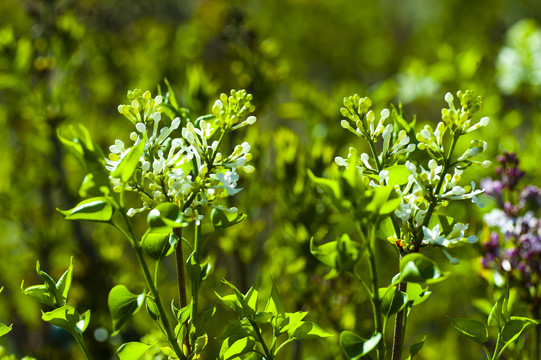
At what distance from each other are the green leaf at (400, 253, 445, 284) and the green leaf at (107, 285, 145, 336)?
0.22m

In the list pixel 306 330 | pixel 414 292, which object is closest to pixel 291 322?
pixel 306 330

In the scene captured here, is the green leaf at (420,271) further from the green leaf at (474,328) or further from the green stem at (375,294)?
the green leaf at (474,328)

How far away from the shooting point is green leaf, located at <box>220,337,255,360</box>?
1.66 feet

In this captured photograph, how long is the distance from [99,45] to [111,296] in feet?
4.97

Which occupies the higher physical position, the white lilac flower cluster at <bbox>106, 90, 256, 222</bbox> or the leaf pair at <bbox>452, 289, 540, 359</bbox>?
the white lilac flower cluster at <bbox>106, 90, 256, 222</bbox>

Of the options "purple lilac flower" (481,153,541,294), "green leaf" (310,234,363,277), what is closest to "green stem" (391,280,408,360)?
"green leaf" (310,234,363,277)

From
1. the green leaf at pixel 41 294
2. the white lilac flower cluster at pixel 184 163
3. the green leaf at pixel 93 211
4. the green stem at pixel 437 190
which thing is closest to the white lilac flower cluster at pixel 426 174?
the green stem at pixel 437 190

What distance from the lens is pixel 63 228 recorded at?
1649mm

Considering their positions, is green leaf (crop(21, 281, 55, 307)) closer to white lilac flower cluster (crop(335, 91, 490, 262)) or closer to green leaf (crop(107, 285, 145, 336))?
green leaf (crop(107, 285, 145, 336))

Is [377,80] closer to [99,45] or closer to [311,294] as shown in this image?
[99,45]

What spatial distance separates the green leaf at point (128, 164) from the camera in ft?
1.34

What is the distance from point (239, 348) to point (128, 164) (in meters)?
0.22

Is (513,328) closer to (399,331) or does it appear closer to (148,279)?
(399,331)

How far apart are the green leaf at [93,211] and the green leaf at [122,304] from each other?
0.07 metres
